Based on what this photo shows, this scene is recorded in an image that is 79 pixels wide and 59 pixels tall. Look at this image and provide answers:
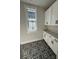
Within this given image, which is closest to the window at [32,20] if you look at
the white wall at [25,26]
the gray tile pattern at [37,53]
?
the white wall at [25,26]

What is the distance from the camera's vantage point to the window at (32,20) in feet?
16.3

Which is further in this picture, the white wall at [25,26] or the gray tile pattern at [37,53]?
the white wall at [25,26]

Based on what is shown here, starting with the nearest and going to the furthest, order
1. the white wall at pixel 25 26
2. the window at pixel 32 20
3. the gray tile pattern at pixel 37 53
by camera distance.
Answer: the gray tile pattern at pixel 37 53
the white wall at pixel 25 26
the window at pixel 32 20

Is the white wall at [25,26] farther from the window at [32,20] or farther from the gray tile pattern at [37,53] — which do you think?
the gray tile pattern at [37,53]

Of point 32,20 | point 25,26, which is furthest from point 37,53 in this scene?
point 32,20

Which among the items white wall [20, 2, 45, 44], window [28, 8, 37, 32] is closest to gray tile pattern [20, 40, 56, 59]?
white wall [20, 2, 45, 44]

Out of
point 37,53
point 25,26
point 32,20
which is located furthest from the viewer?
point 32,20

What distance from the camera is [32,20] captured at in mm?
5148

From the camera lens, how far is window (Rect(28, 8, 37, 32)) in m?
4.97

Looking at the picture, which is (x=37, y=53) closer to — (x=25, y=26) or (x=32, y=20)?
(x=25, y=26)
